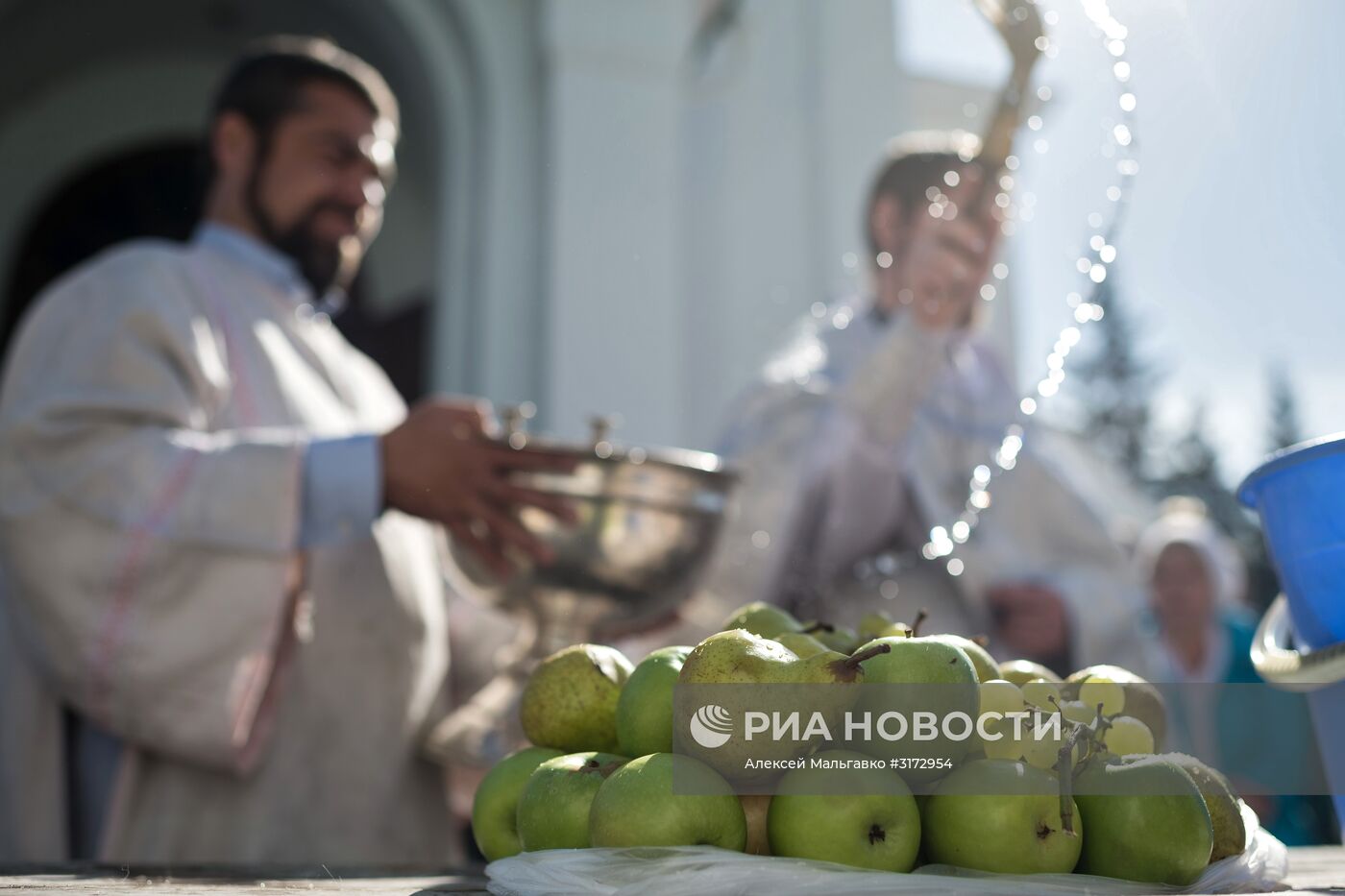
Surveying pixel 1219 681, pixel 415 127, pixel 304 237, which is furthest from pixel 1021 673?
pixel 415 127

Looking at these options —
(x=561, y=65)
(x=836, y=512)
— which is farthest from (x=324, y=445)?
(x=561, y=65)

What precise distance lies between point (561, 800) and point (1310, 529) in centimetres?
66

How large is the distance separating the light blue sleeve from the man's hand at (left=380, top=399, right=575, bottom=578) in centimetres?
3

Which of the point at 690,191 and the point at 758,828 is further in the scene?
the point at 690,191

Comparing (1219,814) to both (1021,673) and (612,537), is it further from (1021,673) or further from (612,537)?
(612,537)

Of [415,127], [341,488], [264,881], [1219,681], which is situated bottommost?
[1219,681]

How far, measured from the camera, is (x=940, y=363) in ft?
6.91

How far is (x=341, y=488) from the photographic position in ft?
6.34

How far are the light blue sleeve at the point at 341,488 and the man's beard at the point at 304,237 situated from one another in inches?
28.2

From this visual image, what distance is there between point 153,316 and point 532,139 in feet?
6.38

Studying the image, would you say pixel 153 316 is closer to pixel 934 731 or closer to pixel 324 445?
pixel 324 445

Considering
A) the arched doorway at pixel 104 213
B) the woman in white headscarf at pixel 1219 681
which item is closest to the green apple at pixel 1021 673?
the woman in white headscarf at pixel 1219 681

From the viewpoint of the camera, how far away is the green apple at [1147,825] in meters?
0.80

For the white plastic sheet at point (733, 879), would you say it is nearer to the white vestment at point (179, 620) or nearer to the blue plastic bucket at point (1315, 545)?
the blue plastic bucket at point (1315, 545)
